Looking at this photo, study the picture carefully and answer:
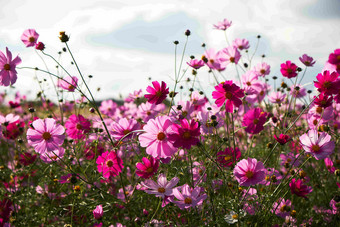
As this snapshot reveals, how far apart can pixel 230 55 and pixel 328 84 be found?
82 cm

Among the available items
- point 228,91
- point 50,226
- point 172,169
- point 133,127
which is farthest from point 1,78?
point 228,91

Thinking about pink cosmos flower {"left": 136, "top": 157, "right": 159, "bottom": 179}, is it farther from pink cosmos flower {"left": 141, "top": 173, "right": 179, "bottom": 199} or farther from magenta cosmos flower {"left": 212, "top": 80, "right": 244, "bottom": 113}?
magenta cosmos flower {"left": 212, "top": 80, "right": 244, "bottom": 113}

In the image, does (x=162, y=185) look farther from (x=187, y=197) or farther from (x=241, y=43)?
(x=241, y=43)

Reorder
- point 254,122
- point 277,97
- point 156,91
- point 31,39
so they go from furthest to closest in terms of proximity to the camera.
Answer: point 277,97
point 31,39
point 254,122
point 156,91

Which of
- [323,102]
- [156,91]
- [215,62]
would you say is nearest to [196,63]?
[215,62]

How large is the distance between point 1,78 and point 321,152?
4.50 feet

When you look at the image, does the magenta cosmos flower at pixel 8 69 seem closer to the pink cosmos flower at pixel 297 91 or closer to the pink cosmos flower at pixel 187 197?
the pink cosmos flower at pixel 187 197

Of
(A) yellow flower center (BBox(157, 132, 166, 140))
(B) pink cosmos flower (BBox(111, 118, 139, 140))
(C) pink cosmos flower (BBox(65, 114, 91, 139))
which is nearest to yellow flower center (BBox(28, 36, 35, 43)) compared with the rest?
(C) pink cosmos flower (BBox(65, 114, 91, 139))

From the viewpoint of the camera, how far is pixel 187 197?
123cm

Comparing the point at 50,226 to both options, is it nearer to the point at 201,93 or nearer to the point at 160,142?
the point at 160,142

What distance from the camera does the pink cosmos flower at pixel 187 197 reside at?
118cm

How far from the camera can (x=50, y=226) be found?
5.01 feet

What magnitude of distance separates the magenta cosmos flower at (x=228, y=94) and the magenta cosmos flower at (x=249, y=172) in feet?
0.71

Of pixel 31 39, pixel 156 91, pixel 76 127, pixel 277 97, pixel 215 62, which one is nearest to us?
pixel 156 91
